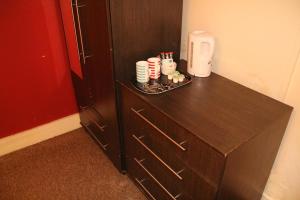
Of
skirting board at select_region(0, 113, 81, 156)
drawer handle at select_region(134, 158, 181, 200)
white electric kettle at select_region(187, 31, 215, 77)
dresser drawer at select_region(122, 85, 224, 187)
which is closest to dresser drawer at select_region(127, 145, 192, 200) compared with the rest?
drawer handle at select_region(134, 158, 181, 200)

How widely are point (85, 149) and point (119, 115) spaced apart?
72 cm

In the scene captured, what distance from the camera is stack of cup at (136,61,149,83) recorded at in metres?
1.31

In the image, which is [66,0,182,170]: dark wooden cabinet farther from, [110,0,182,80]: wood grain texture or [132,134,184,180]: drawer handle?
[132,134,184,180]: drawer handle

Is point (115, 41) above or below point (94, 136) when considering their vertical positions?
above

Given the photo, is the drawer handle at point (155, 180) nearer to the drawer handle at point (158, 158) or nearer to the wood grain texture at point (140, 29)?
Result: the drawer handle at point (158, 158)

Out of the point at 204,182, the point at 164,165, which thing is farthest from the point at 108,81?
the point at 204,182

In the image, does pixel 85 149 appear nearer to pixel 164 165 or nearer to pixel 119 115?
pixel 119 115

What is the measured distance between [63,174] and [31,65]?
85cm

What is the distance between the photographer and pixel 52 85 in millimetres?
2016

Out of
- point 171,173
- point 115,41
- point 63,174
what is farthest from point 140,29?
point 63,174

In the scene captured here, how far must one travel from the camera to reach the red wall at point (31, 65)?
1.70m

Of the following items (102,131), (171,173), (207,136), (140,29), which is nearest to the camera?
(207,136)

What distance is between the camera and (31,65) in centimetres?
186

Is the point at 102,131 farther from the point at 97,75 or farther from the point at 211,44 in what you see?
the point at 211,44
